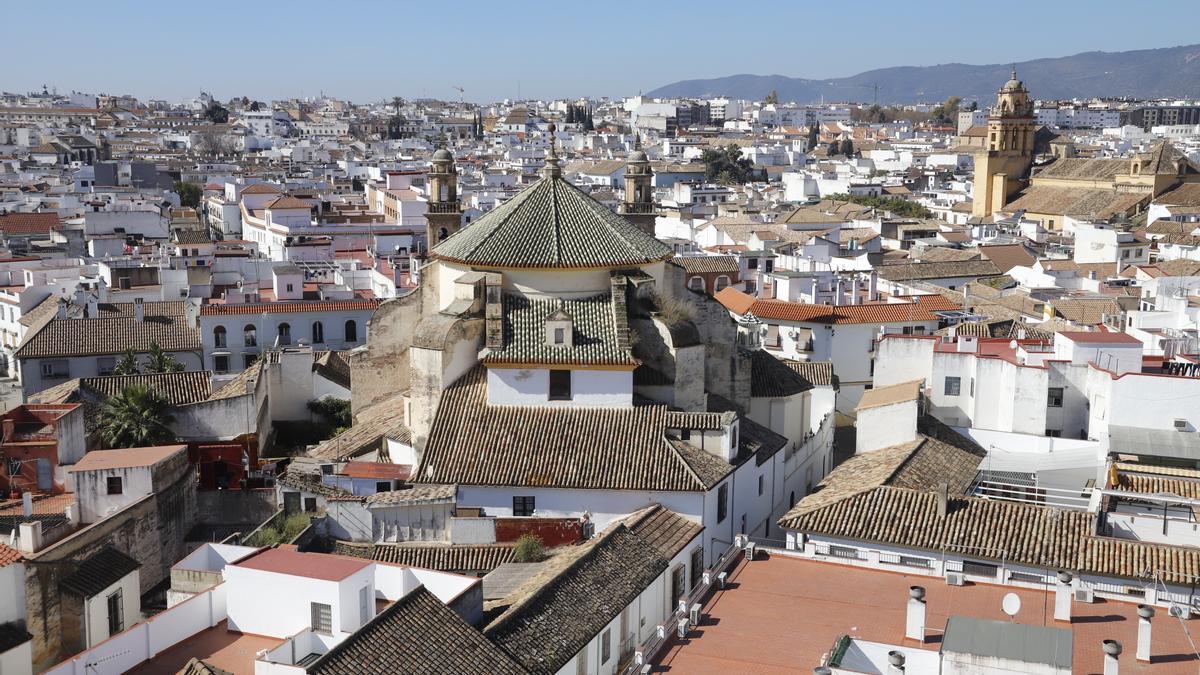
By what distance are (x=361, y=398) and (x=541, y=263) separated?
5.23m

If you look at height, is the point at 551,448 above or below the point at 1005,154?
below

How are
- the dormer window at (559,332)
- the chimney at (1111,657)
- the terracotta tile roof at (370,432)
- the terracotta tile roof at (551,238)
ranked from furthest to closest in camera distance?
the terracotta tile roof at (370,432)
the terracotta tile roof at (551,238)
the dormer window at (559,332)
the chimney at (1111,657)

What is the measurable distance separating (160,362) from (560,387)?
1458cm

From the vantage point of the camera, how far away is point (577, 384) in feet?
71.4

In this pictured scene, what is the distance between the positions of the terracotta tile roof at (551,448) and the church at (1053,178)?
51.3 meters

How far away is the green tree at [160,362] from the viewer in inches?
1261

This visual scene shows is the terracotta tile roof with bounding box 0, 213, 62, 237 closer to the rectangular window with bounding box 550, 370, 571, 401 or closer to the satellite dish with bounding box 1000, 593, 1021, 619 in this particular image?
the rectangular window with bounding box 550, 370, 571, 401

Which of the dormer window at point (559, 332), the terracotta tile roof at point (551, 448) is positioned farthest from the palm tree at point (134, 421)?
the dormer window at point (559, 332)

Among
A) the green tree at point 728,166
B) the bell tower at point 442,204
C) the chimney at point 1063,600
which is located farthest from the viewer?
the green tree at point 728,166

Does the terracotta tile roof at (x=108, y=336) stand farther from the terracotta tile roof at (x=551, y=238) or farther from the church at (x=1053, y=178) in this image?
the church at (x=1053, y=178)

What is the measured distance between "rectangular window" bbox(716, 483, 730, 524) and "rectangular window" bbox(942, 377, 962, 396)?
7323 mm

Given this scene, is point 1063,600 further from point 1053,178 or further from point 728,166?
point 728,166

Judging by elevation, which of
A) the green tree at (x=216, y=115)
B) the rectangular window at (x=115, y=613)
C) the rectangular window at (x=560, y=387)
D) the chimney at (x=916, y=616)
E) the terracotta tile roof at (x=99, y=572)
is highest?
the green tree at (x=216, y=115)

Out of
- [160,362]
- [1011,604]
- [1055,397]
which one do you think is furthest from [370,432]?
[1055,397]
